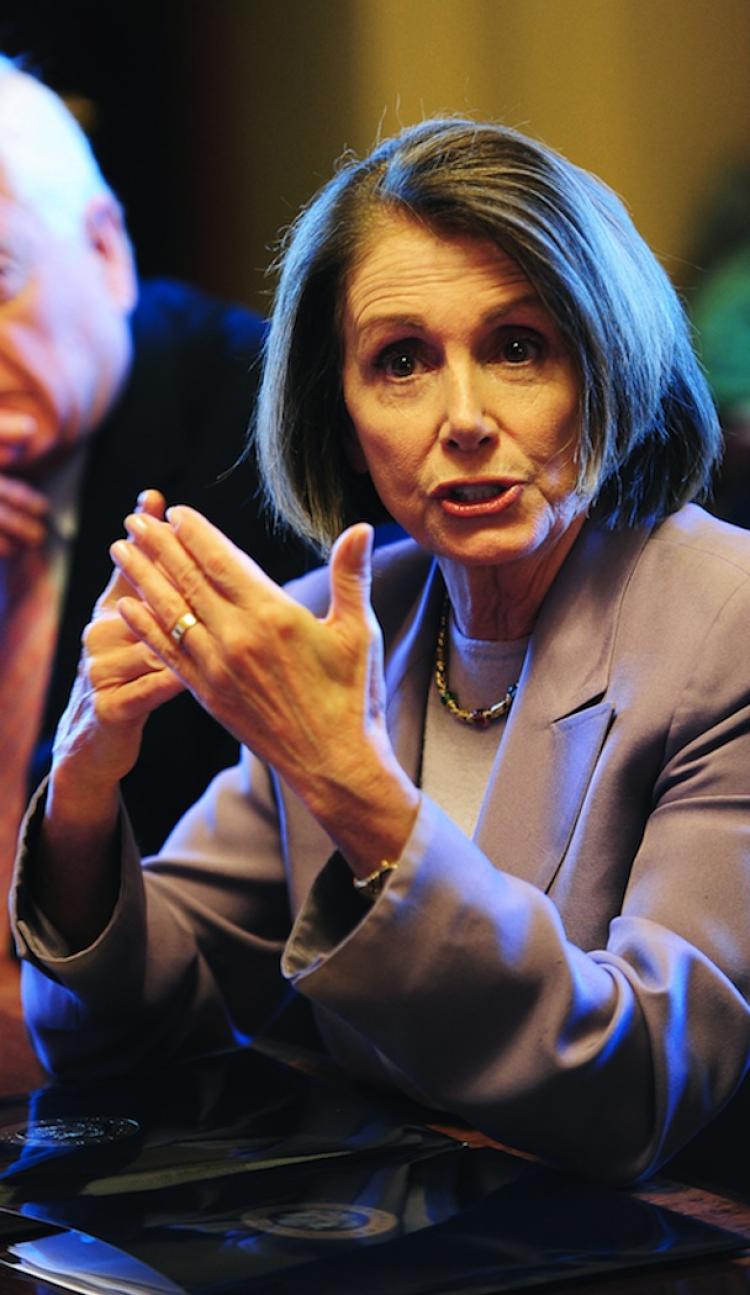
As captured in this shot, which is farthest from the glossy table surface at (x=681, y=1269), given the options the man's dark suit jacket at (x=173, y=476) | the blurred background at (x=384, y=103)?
the man's dark suit jacket at (x=173, y=476)

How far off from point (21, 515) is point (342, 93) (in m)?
0.79

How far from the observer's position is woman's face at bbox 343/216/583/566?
153cm

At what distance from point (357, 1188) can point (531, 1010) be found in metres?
0.18

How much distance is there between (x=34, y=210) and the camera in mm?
2600

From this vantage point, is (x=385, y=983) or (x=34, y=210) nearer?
(x=385, y=983)

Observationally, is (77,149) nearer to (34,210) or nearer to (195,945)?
(34,210)

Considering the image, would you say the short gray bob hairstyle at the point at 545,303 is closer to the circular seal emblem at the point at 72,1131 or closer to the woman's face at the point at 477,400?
the woman's face at the point at 477,400

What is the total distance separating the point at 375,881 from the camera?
120 centimetres

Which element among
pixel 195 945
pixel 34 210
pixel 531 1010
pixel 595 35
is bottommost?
pixel 195 945

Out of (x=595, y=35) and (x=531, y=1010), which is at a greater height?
(x=595, y=35)

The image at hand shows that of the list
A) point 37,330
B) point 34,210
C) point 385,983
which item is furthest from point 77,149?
point 385,983

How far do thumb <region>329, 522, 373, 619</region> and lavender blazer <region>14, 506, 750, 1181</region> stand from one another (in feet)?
0.53

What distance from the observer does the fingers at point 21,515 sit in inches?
103

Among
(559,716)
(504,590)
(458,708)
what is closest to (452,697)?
(458,708)
